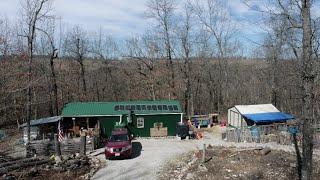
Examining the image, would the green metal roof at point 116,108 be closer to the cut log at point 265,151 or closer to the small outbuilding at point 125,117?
the small outbuilding at point 125,117

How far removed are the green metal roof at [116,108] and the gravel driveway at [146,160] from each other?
3071 millimetres

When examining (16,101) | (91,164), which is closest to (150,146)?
(91,164)

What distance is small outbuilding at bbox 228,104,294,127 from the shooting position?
113 ft

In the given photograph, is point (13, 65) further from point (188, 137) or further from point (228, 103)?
point (228, 103)

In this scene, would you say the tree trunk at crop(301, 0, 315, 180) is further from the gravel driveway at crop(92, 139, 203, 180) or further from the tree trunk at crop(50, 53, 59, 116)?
the tree trunk at crop(50, 53, 59, 116)

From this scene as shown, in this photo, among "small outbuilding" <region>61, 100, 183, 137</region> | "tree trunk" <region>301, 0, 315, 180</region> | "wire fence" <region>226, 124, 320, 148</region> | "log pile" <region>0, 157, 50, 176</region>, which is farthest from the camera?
"small outbuilding" <region>61, 100, 183, 137</region>

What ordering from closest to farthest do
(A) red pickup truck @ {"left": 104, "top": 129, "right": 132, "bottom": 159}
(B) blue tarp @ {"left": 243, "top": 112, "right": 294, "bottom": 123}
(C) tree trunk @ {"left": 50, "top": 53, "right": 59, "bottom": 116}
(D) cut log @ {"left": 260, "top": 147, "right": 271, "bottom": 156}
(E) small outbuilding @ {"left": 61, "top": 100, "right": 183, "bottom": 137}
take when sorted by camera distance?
(A) red pickup truck @ {"left": 104, "top": 129, "right": 132, "bottom": 159} → (D) cut log @ {"left": 260, "top": 147, "right": 271, "bottom": 156} → (E) small outbuilding @ {"left": 61, "top": 100, "right": 183, "bottom": 137} → (B) blue tarp @ {"left": 243, "top": 112, "right": 294, "bottom": 123} → (C) tree trunk @ {"left": 50, "top": 53, "right": 59, "bottom": 116}

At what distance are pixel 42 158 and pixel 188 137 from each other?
12685 mm

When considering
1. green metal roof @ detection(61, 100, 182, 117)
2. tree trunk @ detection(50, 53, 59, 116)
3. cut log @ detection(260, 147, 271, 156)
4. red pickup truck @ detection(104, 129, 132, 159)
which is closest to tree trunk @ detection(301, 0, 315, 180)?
cut log @ detection(260, 147, 271, 156)

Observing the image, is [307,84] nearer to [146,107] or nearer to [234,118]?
[146,107]

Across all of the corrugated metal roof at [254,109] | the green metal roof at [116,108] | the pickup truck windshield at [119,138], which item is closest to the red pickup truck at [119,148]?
the pickup truck windshield at [119,138]

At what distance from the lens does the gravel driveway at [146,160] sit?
2088 centimetres

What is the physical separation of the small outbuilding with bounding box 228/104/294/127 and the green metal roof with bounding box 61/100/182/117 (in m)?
6.09

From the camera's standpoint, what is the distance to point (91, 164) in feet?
77.3
